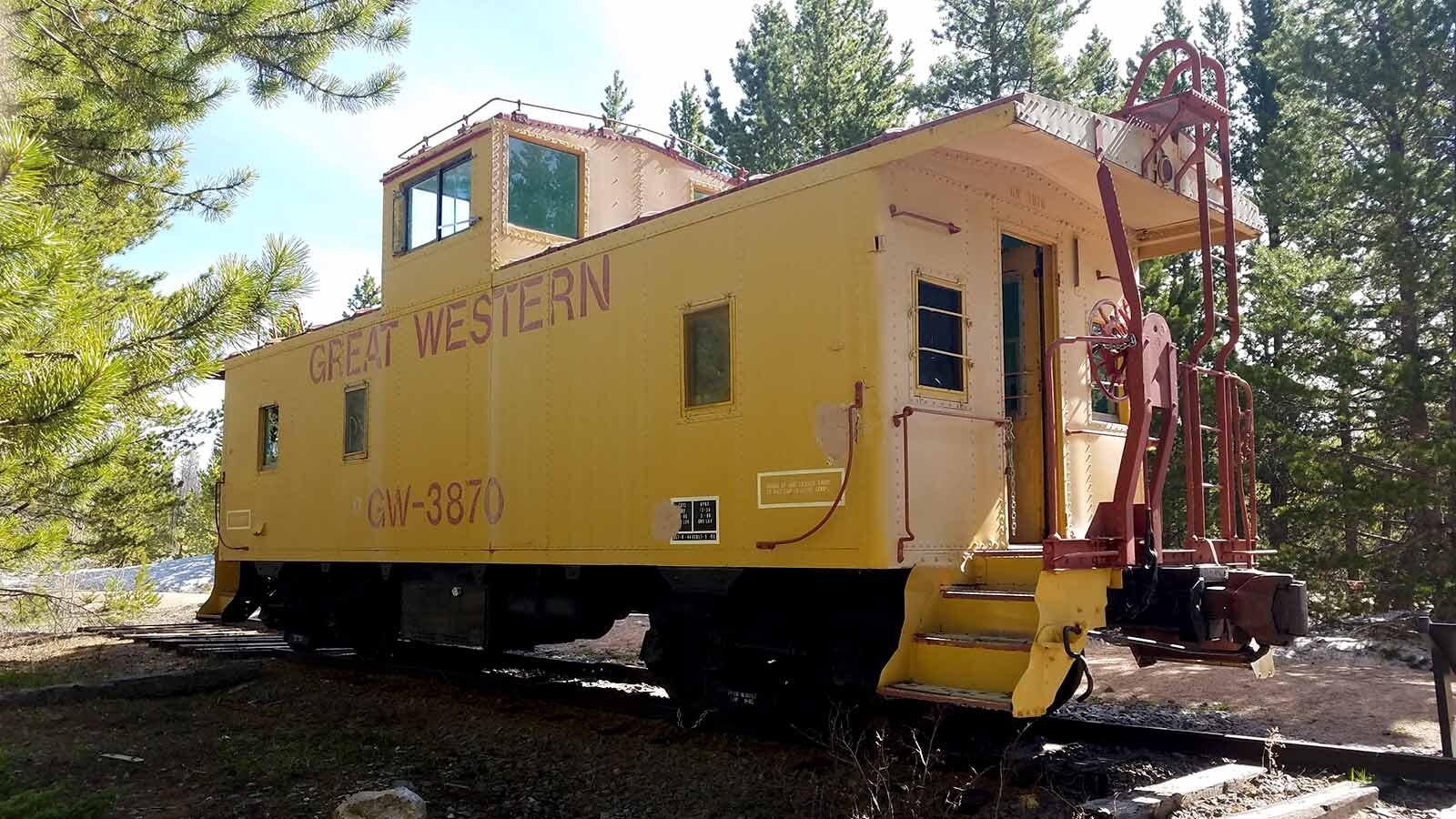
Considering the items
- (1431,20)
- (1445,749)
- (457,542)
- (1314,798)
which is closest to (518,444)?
(457,542)

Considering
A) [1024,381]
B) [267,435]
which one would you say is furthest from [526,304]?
[267,435]

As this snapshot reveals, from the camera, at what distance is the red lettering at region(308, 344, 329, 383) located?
10.5 metres

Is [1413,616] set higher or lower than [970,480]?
lower

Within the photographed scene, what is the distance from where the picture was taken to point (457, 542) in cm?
849

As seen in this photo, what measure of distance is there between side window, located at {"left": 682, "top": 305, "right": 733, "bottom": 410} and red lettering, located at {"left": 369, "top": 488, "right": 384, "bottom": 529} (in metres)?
3.93

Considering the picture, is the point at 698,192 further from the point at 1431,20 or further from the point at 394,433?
the point at 1431,20

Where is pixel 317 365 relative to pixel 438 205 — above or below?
below

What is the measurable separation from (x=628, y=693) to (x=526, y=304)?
306 centimetres

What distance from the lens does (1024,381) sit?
7.05 metres

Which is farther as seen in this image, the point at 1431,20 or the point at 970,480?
the point at 1431,20

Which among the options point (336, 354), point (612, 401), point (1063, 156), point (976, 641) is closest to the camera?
point (976, 641)

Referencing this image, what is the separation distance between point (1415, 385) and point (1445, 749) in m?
7.32

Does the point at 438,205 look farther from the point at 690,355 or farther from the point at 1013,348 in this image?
the point at 1013,348

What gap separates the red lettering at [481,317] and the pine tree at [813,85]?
17227mm
